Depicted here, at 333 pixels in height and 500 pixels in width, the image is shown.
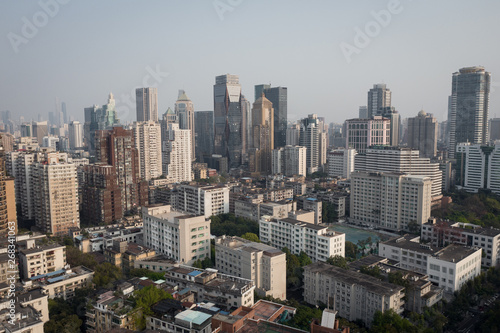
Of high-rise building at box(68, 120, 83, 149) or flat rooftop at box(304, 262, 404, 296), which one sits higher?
high-rise building at box(68, 120, 83, 149)

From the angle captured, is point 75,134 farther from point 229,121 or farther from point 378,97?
point 378,97

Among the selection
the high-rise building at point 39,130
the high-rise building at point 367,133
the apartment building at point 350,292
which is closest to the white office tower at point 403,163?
the high-rise building at point 367,133

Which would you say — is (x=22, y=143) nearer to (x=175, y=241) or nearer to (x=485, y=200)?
(x=175, y=241)

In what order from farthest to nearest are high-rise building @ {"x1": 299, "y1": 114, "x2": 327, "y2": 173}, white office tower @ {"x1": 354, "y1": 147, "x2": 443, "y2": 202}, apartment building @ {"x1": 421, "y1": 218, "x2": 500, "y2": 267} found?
high-rise building @ {"x1": 299, "y1": 114, "x2": 327, "y2": 173} < white office tower @ {"x1": 354, "y1": 147, "x2": 443, "y2": 202} < apartment building @ {"x1": 421, "y1": 218, "x2": 500, "y2": 267}

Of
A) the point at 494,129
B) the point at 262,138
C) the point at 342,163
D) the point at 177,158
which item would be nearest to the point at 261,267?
the point at 177,158

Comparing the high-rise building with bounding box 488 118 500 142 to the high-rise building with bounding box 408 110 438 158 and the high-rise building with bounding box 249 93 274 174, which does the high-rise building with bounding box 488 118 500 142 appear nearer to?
the high-rise building with bounding box 408 110 438 158

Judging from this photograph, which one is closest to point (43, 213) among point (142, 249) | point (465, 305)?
point (142, 249)

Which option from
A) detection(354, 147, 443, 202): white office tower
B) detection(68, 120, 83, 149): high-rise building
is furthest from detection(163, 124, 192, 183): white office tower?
detection(68, 120, 83, 149): high-rise building
